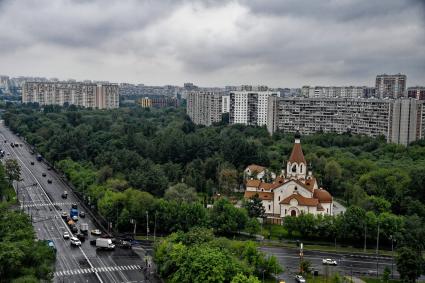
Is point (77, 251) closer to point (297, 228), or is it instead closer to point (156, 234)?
point (156, 234)

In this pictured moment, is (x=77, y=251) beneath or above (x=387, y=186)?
beneath

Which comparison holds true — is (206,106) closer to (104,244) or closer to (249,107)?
(249,107)

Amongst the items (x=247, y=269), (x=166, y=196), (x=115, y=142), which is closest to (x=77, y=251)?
(x=166, y=196)

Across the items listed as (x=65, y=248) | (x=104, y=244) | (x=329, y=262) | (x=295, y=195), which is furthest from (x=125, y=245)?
(x=295, y=195)

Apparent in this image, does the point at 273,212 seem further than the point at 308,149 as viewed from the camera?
No

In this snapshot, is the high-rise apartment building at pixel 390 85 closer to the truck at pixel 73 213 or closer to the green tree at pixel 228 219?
the green tree at pixel 228 219

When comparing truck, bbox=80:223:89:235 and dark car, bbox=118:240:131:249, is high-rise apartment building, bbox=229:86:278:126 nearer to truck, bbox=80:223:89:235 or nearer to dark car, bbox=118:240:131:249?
truck, bbox=80:223:89:235

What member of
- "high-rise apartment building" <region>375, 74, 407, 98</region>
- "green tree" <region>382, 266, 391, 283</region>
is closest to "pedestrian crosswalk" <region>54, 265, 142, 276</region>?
"green tree" <region>382, 266, 391, 283</region>

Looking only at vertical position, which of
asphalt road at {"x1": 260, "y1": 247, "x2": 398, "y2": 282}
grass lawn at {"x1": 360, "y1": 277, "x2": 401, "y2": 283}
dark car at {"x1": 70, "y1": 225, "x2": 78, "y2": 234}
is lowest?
grass lawn at {"x1": 360, "y1": 277, "x2": 401, "y2": 283}
